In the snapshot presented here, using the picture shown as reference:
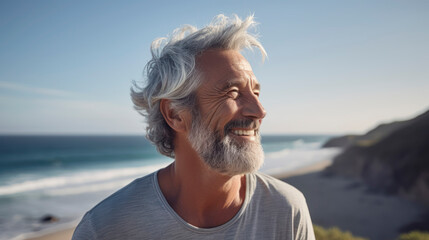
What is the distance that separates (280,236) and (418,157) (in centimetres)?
1528

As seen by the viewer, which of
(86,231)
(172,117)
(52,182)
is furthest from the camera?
(52,182)

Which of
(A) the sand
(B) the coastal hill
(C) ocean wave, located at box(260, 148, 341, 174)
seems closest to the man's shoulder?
(A) the sand

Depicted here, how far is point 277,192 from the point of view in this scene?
1.83 metres

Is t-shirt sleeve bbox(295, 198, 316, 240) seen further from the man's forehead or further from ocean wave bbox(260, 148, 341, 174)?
ocean wave bbox(260, 148, 341, 174)

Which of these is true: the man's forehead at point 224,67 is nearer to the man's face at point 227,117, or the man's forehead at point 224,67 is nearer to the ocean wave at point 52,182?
the man's face at point 227,117

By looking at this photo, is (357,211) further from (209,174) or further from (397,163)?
(209,174)

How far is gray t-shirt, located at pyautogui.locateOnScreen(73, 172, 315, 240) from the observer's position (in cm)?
164

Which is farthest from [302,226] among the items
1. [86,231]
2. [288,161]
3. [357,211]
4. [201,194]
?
[288,161]

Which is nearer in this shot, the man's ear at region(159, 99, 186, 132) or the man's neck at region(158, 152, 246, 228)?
the man's neck at region(158, 152, 246, 228)

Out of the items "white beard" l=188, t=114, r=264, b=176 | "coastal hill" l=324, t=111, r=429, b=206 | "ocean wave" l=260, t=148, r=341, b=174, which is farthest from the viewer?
"ocean wave" l=260, t=148, r=341, b=174

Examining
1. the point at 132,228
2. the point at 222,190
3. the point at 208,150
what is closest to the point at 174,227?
the point at 132,228

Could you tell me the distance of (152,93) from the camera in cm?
207

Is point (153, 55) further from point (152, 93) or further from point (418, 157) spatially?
point (418, 157)

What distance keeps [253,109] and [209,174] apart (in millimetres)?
507
